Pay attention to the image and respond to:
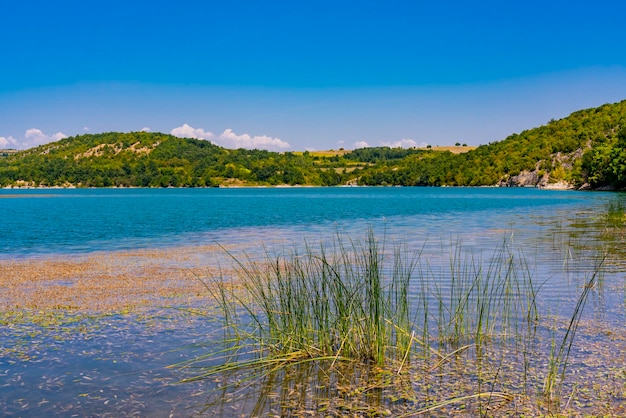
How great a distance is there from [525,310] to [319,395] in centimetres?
555

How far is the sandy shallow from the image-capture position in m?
12.6

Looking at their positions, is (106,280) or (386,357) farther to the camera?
(106,280)

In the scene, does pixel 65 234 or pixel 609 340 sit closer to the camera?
pixel 609 340

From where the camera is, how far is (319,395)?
6934 millimetres

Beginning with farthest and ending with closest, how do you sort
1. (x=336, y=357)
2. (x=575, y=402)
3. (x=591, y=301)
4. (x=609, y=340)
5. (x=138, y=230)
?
1. (x=138, y=230)
2. (x=591, y=301)
3. (x=609, y=340)
4. (x=336, y=357)
5. (x=575, y=402)

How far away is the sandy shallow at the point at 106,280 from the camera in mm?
12555

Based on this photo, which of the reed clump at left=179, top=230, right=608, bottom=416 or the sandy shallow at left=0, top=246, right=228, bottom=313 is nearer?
the reed clump at left=179, top=230, right=608, bottom=416

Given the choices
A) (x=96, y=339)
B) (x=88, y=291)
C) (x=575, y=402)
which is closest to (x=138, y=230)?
(x=88, y=291)

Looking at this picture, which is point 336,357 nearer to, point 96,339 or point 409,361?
point 409,361

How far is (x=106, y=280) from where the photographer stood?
15.6 metres

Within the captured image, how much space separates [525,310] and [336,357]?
4992 mm

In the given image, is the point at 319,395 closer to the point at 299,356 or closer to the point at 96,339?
the point at 299,356

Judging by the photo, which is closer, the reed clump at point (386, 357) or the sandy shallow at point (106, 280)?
the reed clump at point (386, 357)

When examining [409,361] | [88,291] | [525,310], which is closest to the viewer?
[409,361]
